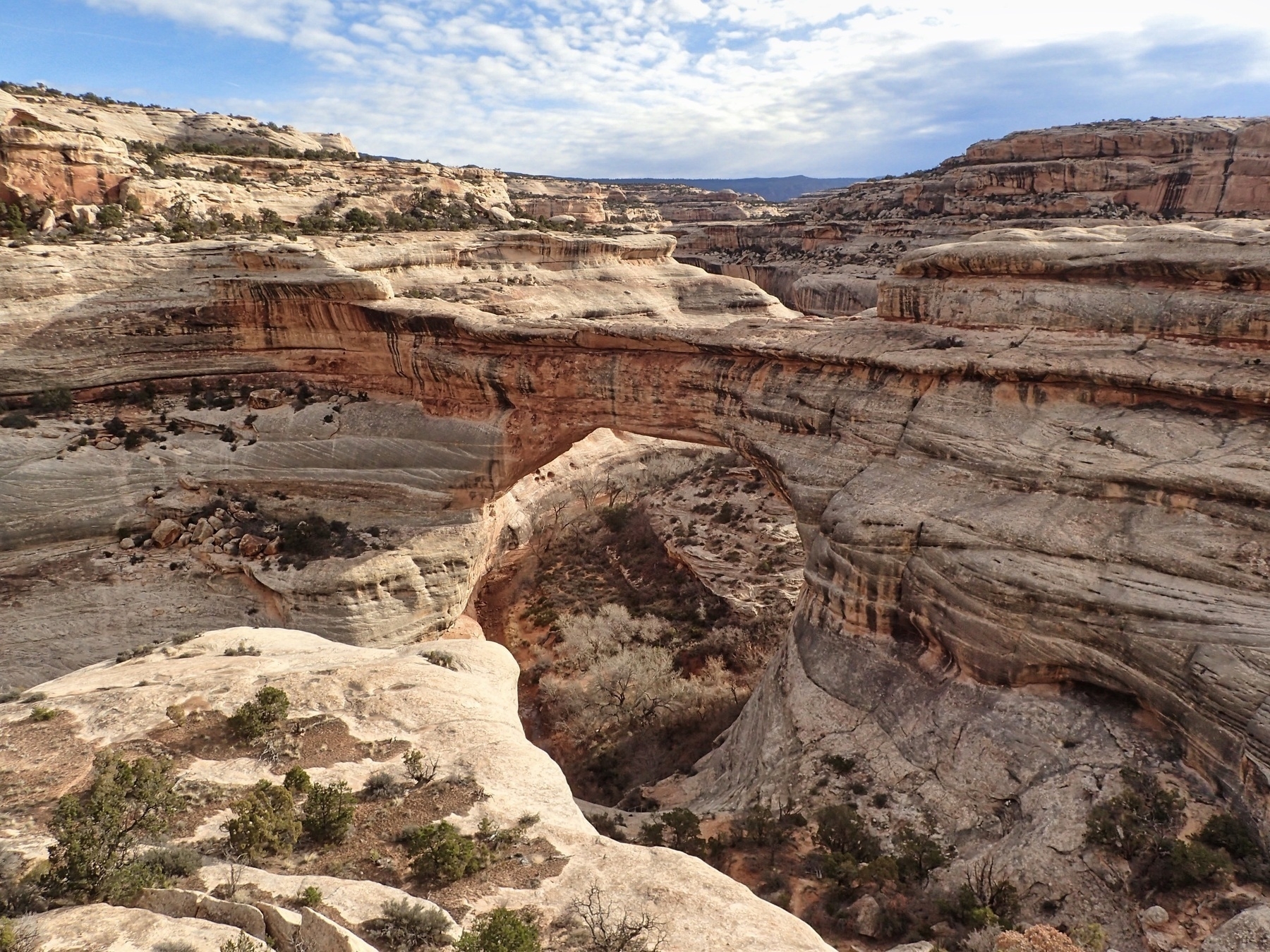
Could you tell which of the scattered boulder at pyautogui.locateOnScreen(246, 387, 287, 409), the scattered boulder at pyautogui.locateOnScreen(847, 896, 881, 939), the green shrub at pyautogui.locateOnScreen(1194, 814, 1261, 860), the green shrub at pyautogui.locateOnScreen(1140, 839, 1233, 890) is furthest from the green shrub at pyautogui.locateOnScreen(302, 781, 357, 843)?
the scattered boulder at pyautogui.locateOnScreen(246, 387, 287, 409)

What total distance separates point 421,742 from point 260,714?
8.58 ft

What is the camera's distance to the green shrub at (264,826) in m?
9.14

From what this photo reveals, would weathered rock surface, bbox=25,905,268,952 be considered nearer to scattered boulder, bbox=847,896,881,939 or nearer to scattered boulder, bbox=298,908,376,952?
scattered boulder, bbox=298,908,376,952

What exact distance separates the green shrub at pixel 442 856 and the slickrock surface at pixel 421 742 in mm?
382

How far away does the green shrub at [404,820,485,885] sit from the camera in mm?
9172

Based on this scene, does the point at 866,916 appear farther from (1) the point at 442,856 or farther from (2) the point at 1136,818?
(1) the point at 442,856

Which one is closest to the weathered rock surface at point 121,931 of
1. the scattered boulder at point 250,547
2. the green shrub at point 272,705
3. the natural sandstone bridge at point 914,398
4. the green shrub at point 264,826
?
the green shrub at point 264,826

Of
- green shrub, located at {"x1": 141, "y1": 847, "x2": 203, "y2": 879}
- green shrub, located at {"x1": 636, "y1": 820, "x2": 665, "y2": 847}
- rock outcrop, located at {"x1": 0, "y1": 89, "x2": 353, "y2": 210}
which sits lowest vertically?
green shrub, located at {"x1": 636, "y1": 820, "x2": 665, "y2": 847}

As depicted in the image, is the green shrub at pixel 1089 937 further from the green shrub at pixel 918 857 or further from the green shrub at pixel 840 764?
the green shrub at pixel 840 764

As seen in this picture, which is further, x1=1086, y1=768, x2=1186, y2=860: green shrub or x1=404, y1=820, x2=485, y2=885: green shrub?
x1=1086, y1=768, x2=1186, y2=860: green shrub

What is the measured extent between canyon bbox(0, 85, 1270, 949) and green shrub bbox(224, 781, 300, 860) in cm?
158

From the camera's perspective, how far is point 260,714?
11945mm

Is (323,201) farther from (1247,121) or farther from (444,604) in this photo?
(1247,121)

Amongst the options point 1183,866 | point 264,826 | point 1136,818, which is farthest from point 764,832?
point 264,826
